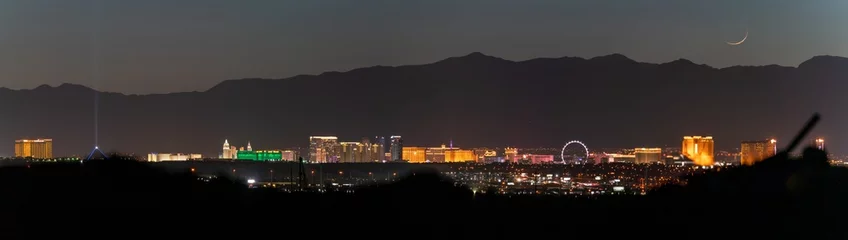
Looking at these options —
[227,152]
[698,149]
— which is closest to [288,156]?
[227,152]

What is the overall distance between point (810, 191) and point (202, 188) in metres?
16.9

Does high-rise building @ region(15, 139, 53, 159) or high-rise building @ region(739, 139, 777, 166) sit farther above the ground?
→ high-rise building @ region(15, 139, 53, 159)

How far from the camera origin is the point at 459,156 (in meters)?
165

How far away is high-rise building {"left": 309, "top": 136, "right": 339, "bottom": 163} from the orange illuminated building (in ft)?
57.9

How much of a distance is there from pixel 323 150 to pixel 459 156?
24967mm

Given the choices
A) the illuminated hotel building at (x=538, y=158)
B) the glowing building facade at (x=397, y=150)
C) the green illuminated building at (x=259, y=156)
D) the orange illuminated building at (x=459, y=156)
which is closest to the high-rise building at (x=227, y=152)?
the green illuminated building at (x=259, y=156)

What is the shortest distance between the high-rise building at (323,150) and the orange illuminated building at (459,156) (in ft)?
57.9

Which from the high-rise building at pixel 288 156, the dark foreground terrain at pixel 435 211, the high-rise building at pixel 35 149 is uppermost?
the high-rise building at pixel 35 149

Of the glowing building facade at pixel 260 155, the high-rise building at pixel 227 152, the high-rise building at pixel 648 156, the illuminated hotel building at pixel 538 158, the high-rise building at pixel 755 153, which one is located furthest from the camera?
the high-rise building at pixel 227 152

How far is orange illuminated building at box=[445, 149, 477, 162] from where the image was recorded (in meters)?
161

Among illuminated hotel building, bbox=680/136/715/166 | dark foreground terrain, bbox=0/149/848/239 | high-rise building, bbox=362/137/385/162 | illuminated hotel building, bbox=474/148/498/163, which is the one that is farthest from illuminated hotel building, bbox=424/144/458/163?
dark foreground terrain, bbox=0/149/848/239

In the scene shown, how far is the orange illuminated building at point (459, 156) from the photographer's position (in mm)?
160625

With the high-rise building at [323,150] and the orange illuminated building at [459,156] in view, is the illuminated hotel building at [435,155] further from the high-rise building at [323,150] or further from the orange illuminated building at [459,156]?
the high-rise building at [323,150]

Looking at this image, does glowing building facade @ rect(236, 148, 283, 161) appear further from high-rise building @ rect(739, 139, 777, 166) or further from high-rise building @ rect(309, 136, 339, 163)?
high-rise building @ rect(739, 139, 777, 166)
